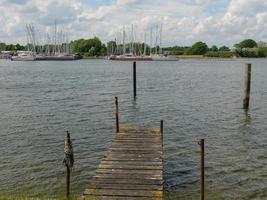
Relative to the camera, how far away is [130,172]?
14562 mm

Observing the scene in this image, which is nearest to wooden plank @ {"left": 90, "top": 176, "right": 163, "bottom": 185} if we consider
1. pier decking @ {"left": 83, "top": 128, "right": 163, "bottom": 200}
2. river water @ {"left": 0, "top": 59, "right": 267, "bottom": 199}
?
pier decking @ {"left": 83, "top": 128, "right": 163, "bottom": 200}

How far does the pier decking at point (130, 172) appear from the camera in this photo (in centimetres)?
1280

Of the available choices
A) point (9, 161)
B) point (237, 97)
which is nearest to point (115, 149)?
point (9, 161)

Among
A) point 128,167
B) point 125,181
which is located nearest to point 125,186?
point 125,181

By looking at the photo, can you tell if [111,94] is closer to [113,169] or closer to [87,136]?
[87,136]

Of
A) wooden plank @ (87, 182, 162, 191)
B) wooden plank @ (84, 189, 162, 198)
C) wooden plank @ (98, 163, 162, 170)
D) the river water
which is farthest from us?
the river water

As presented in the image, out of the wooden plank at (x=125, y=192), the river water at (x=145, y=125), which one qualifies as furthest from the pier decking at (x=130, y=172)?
the river water at (x=145, y=125)

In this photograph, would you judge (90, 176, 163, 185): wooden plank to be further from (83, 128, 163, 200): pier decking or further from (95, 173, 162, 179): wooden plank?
(95, 173, 162, 179): wooden plank

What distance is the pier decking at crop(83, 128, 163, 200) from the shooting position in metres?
12.8

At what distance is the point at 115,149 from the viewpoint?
57.3ft

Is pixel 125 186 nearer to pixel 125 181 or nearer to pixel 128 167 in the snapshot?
pixel 125 181

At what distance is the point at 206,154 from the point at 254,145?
3837 mm

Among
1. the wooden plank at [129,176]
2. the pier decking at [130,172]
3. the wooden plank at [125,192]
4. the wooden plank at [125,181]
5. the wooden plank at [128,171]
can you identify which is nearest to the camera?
the wooden plank at [125,192]

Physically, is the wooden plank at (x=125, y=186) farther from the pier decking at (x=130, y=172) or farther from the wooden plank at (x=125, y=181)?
the wooden plank at (x=125, y=181)
